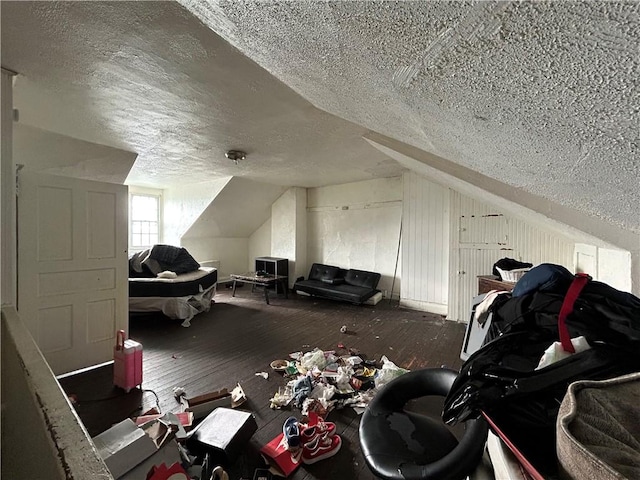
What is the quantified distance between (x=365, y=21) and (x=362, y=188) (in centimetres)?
503

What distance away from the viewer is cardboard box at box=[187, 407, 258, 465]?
1.47 meters

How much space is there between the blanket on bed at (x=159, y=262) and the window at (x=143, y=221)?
5.65ft

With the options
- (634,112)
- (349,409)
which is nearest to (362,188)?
(349,409)

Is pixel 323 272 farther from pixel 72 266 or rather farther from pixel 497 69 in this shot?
pixel 497 69

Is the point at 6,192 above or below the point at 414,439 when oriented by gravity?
above

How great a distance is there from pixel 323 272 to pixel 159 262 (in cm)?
314

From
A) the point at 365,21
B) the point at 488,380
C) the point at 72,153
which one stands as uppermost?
the point at 72,153

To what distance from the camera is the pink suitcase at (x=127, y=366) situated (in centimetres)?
216

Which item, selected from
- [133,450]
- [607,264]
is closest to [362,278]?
[607,264]

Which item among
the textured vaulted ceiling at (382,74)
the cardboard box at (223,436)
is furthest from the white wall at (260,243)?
the cardboard box at (223,436)

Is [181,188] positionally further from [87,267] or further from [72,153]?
[87,267]

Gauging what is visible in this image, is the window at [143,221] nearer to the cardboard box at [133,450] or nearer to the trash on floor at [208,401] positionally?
the trash on floor at [208,401]

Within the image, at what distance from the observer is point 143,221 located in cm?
627

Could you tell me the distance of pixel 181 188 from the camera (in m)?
5.99
